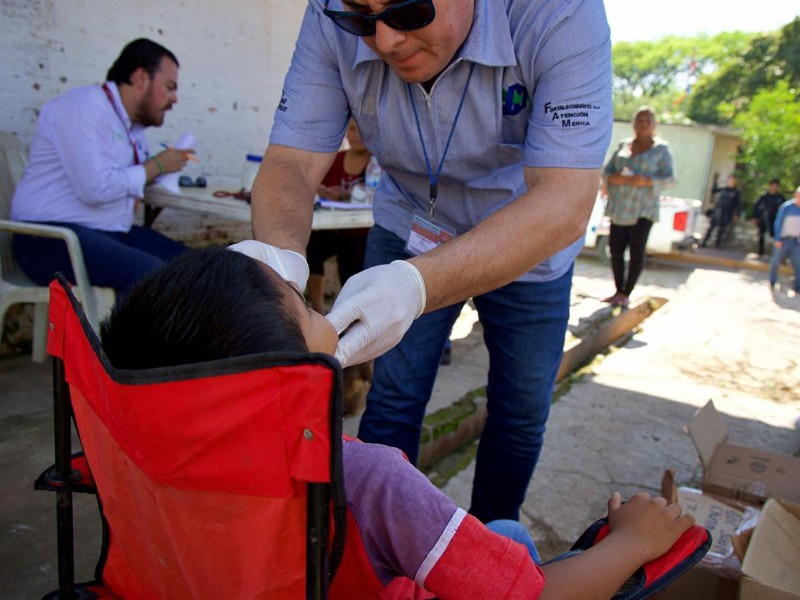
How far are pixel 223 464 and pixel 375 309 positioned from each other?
48cm

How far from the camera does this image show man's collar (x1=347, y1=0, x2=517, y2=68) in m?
1.47

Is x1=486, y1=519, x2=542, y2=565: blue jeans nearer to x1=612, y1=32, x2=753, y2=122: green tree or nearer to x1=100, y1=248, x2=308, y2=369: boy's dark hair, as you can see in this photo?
x1=100, y1=248, x2=308, y2=369: boy's dark hair

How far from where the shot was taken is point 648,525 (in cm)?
115

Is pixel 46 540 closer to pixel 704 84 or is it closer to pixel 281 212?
pixel 281 212

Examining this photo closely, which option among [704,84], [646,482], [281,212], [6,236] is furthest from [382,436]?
[704,84]

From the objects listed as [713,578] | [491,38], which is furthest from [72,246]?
[713,578]

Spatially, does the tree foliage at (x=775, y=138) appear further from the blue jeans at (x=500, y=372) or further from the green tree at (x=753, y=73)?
the blue jeans at (x=500, y=372)

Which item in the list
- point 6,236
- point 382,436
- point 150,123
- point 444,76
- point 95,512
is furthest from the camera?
point 150,123

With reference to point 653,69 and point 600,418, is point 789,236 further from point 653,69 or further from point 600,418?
point 653,69

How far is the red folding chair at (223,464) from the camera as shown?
2.18 ft

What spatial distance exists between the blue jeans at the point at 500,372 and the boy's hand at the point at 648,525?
25.4 inches

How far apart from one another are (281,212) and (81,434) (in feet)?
2.41

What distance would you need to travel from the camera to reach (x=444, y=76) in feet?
5.13

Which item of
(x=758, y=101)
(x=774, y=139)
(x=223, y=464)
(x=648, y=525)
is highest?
(x=758, y=101)
